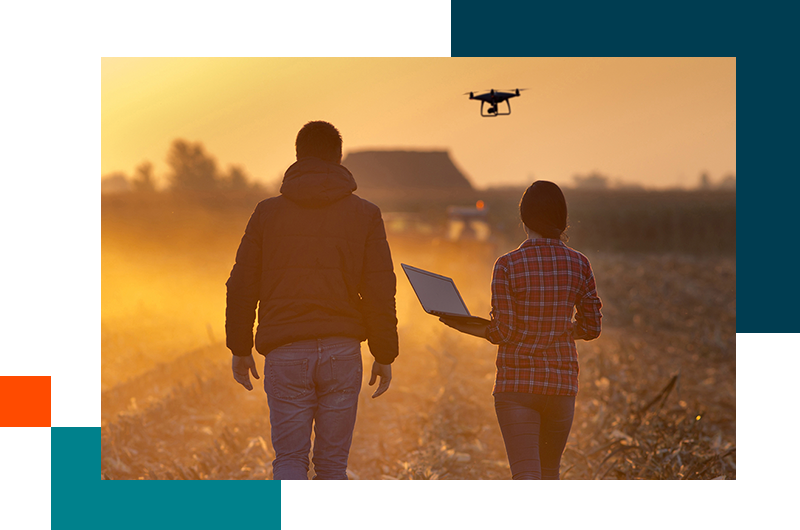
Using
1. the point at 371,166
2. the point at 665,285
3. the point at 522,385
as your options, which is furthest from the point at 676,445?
the point at 371,166

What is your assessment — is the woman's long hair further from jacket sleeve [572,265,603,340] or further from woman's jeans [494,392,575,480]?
woman's jeans [494,392,575,480]

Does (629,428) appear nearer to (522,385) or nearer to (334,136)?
(522,385)

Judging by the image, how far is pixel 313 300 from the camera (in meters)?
3.31

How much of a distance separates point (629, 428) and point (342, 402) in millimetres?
4544

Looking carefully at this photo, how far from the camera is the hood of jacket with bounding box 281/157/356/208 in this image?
3.34m

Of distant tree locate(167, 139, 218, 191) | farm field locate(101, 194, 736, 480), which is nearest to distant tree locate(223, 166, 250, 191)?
distant tree locate(167, 139, 218, 191)

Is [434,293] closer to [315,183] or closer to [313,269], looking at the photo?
[313,269]

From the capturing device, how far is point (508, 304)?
10.4 feet

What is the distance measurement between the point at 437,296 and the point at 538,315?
64 cm

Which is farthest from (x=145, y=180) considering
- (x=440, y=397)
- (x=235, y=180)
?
(x=440, y=397)

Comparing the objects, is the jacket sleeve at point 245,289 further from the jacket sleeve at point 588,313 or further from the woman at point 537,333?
the jacket sleeve at point 588,313

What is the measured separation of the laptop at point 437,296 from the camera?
3443 millimetres

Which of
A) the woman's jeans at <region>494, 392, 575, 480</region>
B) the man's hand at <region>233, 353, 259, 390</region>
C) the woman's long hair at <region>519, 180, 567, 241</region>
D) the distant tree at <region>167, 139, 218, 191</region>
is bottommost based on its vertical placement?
the woman's jeans at <region>494, 392, 575, 480</region>

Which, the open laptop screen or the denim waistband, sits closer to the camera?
the denim waistband
